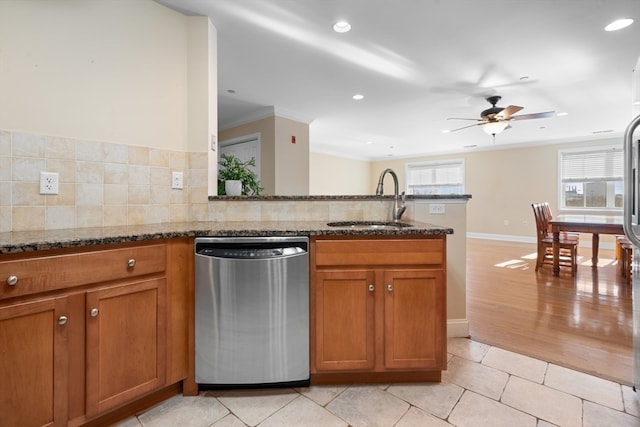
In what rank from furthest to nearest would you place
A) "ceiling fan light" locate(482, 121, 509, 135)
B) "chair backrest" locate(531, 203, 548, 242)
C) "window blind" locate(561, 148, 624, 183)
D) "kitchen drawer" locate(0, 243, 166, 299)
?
"window blind" locate(561, 148, 624, 183) < "chair backrest" locate(531, 203, 548, 242) < "ceiling fan light" locate(482, 121, 509, 135) < "kitchen drawer" locate(0, 243, 166, 299)

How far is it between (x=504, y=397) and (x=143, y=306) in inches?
74.1

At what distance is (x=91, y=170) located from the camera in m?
1.73

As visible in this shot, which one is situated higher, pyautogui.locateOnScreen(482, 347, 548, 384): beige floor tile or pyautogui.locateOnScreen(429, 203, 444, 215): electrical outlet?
pyautogui.locateOnScreen(429, 203, 444, 215): electrical outlet

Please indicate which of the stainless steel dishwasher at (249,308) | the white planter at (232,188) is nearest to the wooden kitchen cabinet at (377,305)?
the stainless steel dishwasher at (249,308)

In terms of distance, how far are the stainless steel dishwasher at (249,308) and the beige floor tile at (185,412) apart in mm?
95

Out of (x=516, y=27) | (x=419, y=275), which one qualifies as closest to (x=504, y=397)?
(x=419, y=275)

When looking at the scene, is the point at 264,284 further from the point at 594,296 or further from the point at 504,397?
the point at 594,296

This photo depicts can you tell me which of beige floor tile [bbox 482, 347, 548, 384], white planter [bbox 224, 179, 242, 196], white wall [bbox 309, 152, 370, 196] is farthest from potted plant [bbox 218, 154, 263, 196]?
white wall [bbox 309, 152, 370, 196]

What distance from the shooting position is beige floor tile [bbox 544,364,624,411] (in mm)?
1544

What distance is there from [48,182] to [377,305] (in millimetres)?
1869

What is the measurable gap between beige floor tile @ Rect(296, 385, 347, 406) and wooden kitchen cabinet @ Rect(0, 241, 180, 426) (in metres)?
0.68

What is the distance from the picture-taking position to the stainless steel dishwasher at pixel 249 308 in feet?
4.98

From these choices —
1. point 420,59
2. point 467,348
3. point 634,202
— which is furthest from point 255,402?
point 420,59

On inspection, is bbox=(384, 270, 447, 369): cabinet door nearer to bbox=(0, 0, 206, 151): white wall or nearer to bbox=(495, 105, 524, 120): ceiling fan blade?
bbox=(0, 0, 206, 151): white wall
